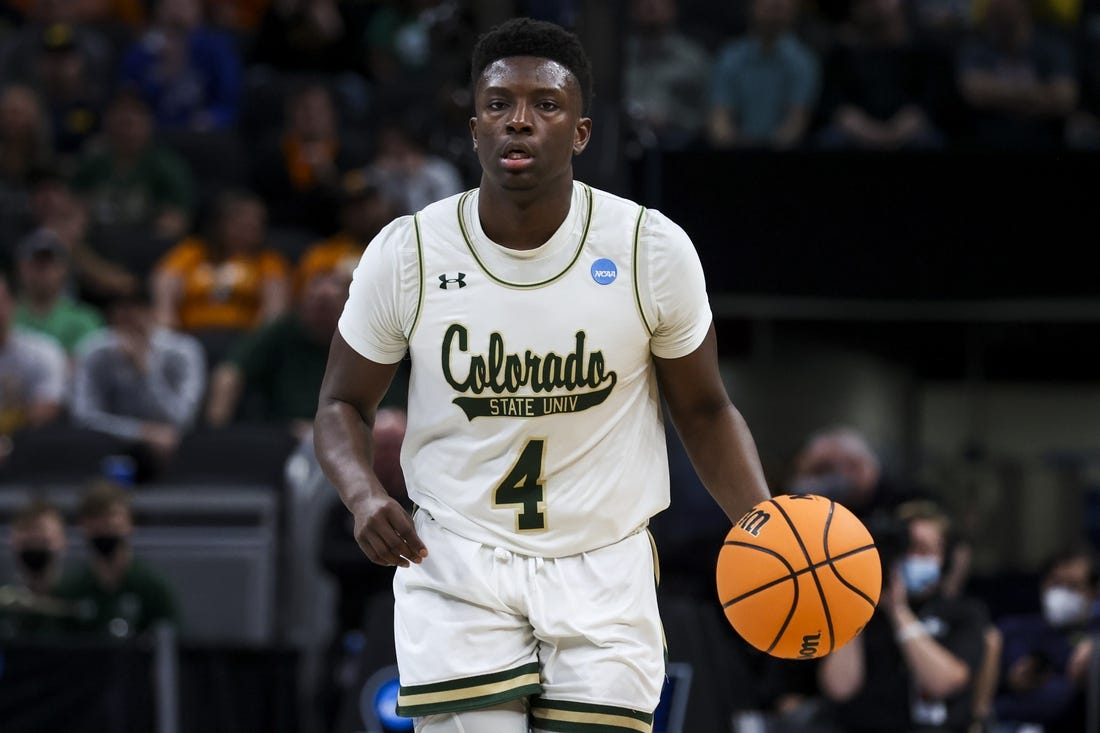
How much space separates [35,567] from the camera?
28.1 ft

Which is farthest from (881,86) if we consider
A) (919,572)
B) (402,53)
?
(919,572)

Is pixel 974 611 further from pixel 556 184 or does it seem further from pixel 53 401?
pixel 53 401

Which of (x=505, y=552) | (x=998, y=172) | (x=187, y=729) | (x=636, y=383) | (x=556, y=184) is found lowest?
(x=187, y=729)

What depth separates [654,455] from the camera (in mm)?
A: 4203

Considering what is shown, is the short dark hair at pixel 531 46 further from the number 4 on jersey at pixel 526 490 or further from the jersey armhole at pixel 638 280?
the number 4 on jersey at pixel 526 490

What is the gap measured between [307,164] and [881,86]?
4064mm

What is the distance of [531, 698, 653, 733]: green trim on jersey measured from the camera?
391 cm

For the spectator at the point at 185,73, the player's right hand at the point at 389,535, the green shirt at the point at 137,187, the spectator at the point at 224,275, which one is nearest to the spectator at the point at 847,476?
the spectator at the point at 224,275

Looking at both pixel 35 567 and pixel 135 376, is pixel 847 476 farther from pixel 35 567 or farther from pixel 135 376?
pixel 135 376

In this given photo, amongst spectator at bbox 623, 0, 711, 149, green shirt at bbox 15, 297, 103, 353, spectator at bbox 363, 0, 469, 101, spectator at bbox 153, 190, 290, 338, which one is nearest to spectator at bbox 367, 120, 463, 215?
spectator at bbox 153, 190, 290, 338

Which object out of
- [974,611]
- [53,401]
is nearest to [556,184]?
[974,611]

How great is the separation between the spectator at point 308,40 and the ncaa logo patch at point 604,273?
9965 mm

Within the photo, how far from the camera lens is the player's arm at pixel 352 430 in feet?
12.8

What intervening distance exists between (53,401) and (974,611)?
216 inches
